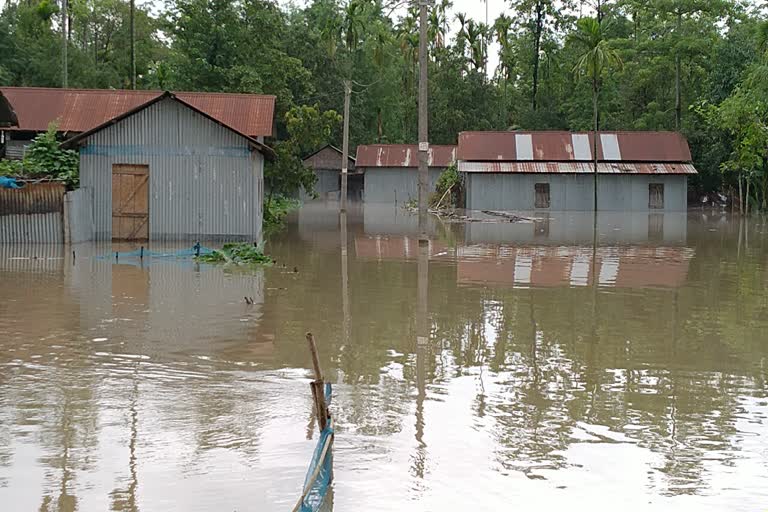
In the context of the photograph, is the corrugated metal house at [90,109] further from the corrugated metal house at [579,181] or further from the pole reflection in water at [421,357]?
the corrugated metal house at [579,181]

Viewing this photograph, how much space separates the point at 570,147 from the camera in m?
52.1

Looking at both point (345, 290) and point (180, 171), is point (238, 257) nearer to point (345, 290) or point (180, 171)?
point (345, 290)

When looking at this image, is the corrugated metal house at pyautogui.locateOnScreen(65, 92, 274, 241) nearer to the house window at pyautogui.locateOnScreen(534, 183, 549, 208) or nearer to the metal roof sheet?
the metal roof sheet

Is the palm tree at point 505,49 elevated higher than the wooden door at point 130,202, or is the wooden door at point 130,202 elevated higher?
the palm tree at point 505,49

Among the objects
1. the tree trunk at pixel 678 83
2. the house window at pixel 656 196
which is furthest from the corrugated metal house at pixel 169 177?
the tree trunk at pixel 678 83

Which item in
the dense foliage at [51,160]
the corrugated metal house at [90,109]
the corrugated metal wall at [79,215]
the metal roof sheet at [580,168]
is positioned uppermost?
the corrugated metal house at [90,109]

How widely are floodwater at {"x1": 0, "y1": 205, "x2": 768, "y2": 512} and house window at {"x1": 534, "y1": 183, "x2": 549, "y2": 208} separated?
111ft

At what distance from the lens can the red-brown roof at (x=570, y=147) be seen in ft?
169

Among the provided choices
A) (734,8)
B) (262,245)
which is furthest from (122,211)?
(734,8)

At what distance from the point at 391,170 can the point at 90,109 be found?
3488 cm

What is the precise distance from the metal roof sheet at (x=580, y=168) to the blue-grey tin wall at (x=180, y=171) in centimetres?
2741

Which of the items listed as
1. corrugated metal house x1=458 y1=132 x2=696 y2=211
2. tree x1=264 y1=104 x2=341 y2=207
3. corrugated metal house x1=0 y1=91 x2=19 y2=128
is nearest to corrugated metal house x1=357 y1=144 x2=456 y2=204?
corrugated metal house x1=458 y1=132 x2=696 y2=211

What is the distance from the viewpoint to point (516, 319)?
13.0 meters

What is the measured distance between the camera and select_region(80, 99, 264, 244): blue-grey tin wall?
2455 cm
